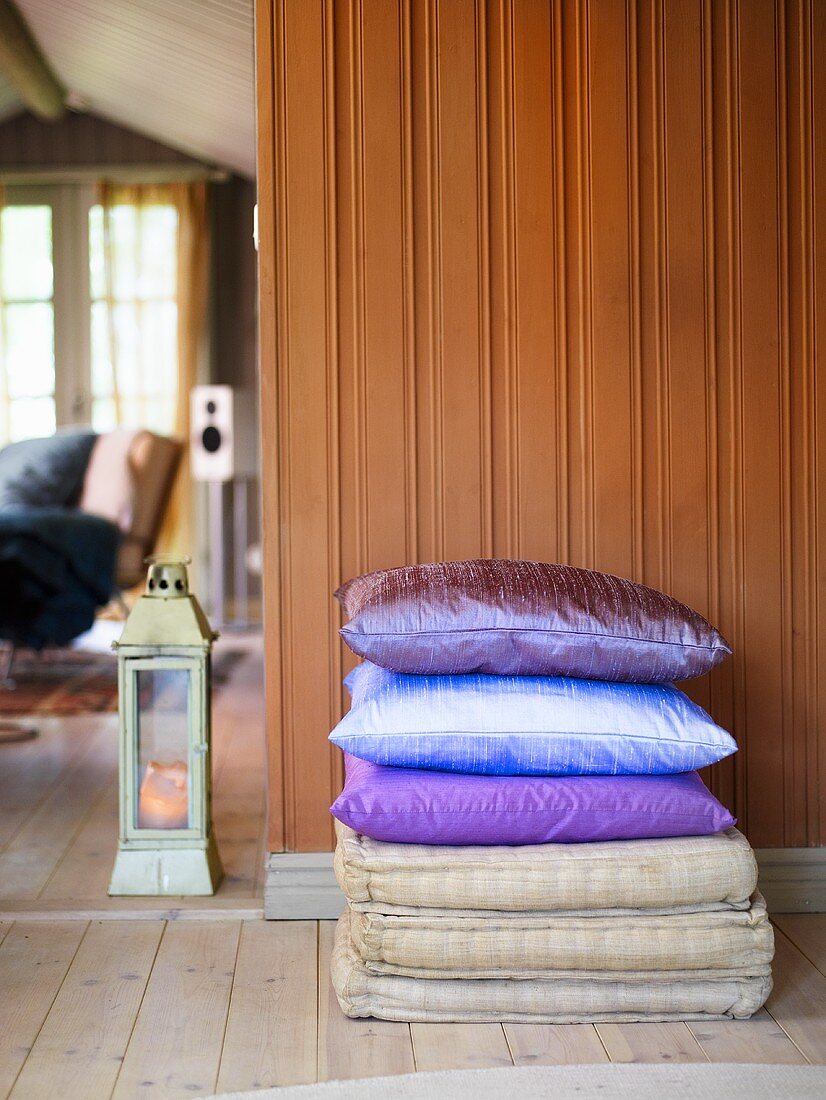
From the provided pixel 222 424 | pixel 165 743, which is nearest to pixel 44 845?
pixel 165 743

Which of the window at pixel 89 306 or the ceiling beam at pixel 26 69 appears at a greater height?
the ceiling beam at pixel 26 69

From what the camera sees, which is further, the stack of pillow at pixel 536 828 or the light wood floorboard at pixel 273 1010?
the stack of pillow at pixel 536 828

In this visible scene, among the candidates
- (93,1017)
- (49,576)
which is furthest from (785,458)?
(49,576)

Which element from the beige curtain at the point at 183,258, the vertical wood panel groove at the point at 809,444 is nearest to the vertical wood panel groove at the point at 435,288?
the vertical wood panel groove at the point at 809,444

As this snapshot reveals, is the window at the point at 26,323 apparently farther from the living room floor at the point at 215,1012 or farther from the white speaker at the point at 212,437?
the living room floor at the point at 215,1012

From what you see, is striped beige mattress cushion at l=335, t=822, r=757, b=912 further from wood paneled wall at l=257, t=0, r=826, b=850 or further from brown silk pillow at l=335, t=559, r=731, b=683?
wood paneled wall at l=257, t=0, r=826, b=850

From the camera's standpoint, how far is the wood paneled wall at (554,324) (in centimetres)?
220

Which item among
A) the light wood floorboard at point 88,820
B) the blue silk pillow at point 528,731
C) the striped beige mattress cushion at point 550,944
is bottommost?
the light wood floorboard at point 88,820

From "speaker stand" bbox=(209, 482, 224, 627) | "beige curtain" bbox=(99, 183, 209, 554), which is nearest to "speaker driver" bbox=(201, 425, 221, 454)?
"speaker stand" bbox=(209, 482, 224, 627)

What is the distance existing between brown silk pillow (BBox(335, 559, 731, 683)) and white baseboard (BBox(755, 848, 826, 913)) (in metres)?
0.63

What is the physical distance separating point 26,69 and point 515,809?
5955mm

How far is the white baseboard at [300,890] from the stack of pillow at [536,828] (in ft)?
1.22

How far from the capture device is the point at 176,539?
7.58 metres

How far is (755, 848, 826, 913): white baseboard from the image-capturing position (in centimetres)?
222
